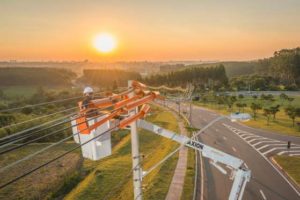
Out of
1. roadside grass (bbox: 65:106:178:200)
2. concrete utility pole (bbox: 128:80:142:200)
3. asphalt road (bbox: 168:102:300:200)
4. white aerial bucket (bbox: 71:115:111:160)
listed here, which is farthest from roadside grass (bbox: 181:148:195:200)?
white aerial bucket (bbox: 71:115:111:160)

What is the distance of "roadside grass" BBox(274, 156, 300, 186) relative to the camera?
26856 millimetres

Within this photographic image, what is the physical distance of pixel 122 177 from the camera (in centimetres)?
2852

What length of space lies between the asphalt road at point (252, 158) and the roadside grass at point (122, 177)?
375 cm

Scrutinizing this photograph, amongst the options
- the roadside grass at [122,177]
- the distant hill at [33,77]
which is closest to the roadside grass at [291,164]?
the roadside grass at [122,177]

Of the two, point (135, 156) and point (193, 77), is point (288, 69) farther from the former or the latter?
point (135, 156)

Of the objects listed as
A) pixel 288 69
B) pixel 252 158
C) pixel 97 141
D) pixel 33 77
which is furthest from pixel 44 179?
pixel 33 77

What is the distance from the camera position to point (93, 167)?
33.7 m

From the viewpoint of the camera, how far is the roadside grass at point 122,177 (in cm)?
2408

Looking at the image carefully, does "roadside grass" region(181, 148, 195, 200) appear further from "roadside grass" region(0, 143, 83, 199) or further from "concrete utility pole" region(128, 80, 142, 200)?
"concrete utility pole" region(128, 80, 142, 200)

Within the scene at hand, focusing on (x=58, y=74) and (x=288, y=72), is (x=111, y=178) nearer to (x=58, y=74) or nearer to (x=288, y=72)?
(x=288, y=72)

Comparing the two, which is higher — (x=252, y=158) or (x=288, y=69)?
(x=288, y=69)

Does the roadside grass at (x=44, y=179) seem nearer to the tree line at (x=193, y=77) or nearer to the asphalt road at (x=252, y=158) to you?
the asphalt road at (x=252, y=158)

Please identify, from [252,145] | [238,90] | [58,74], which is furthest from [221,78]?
[58,74]

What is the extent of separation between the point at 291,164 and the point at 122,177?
18.3 m
